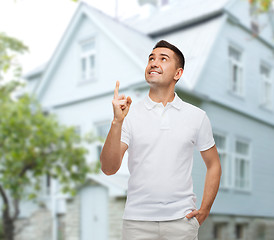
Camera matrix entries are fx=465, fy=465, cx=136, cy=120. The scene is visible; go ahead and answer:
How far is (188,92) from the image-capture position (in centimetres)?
1128

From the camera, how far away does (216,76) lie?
Answer: 13047mm

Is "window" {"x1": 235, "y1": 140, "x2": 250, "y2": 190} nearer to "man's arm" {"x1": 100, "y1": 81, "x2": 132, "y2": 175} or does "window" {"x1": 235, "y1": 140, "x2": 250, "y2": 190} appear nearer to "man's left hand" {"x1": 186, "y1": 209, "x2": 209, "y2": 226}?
"man's left hand" {"x1": 186, "y1": 209, "x2": 209, "y2": 226}

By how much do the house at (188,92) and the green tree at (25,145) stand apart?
1220mm

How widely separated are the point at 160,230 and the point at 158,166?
0.84ft

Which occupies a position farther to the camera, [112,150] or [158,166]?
[158,166]

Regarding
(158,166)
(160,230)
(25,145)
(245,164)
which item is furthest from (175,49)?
(245,164)

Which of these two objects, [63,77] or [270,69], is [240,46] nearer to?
[270,69]

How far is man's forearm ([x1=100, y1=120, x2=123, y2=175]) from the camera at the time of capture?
5.81 feet

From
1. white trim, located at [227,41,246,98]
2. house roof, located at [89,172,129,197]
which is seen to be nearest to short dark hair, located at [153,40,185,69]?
house roof, located at [89,172,129,197]

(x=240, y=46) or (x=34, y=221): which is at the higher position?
(x=240, y=46)

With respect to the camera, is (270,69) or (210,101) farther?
(270,69)

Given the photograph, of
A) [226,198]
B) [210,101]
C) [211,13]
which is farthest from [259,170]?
[211,13]

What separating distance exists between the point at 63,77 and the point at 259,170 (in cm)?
695

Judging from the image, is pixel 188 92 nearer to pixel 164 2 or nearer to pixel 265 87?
pixel 265 87
